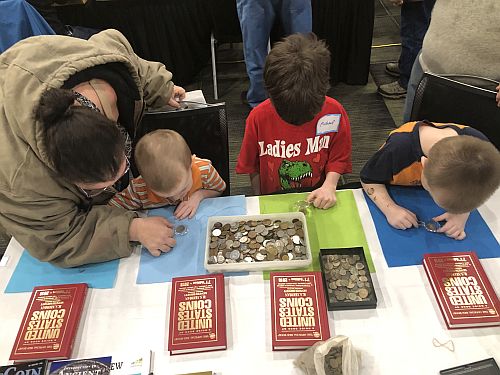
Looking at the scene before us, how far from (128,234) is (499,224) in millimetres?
1151

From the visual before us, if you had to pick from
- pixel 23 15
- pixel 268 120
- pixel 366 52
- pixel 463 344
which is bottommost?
pixel 366 52

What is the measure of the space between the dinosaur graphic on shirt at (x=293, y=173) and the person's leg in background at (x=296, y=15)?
4.37 ft

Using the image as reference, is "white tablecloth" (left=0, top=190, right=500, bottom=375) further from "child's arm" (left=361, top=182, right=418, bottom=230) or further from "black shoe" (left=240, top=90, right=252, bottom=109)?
"black shoe" (left=240, top=90, right=252, bottom=109)

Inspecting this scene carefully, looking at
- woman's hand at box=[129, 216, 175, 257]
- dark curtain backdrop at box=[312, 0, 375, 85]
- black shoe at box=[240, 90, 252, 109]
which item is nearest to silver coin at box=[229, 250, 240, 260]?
woman's hand at box=[129, 216, 175, 257]

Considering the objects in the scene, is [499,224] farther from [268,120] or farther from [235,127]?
[235,127]

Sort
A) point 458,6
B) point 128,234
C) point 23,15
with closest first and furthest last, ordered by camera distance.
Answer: point 128,234 → point 458,6 → point 23,15

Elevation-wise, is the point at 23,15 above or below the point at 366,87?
above

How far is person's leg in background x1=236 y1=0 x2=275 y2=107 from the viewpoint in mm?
2478

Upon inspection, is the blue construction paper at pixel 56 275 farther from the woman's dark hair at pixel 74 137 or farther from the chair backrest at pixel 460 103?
the chair backrest at pixel 460 103

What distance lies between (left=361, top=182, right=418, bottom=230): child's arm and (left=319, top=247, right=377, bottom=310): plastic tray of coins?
0.18 metres

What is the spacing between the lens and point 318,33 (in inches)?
119

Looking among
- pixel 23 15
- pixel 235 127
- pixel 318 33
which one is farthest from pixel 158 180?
pixel 318 33

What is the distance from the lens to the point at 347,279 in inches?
45.3

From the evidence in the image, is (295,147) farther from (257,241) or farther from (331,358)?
(331,358)
